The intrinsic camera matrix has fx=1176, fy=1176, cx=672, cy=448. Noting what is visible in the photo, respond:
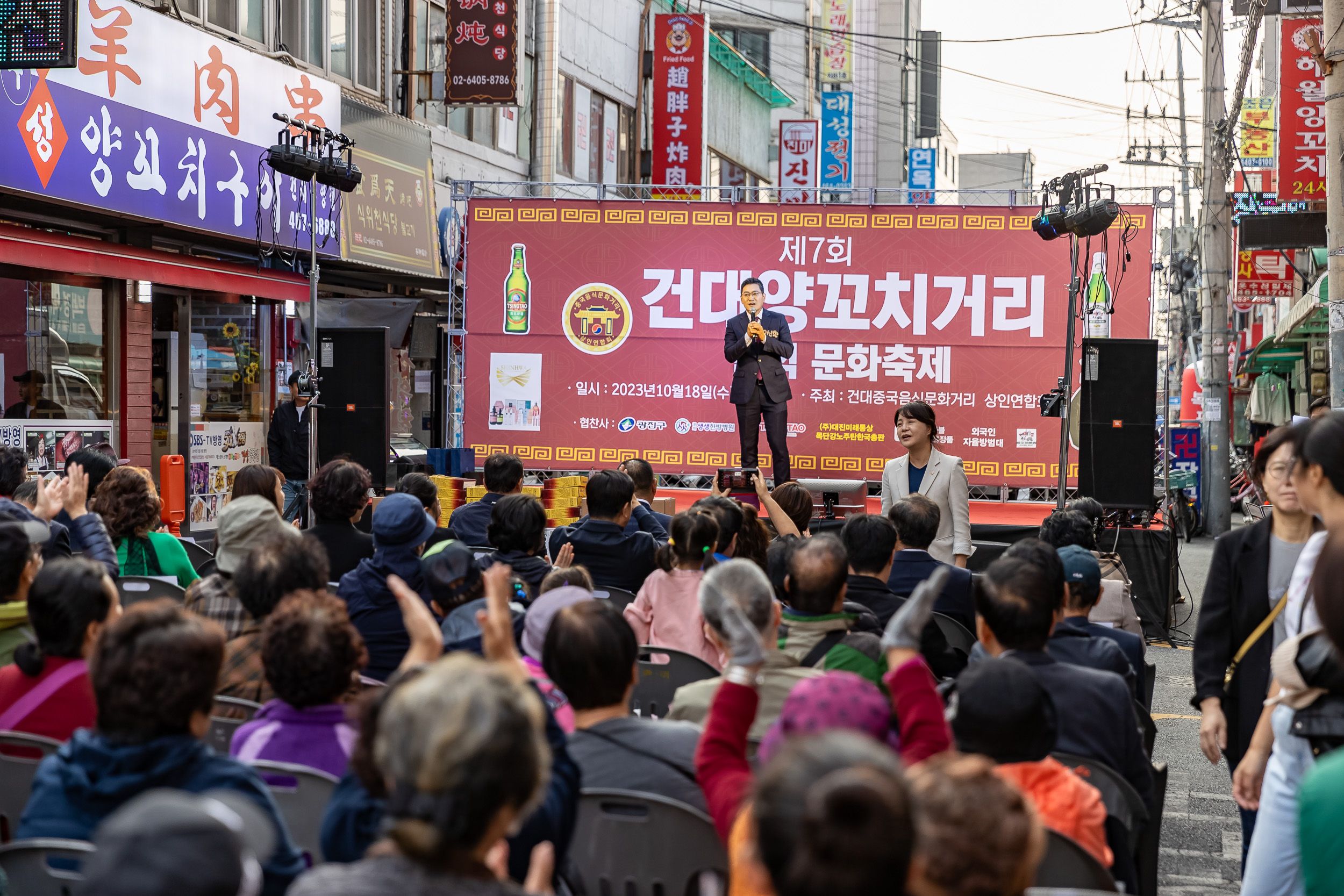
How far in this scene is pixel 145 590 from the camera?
4273 millimetres

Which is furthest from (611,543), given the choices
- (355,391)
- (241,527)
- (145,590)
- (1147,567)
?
(355,391)

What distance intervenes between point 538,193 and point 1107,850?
15259 mm

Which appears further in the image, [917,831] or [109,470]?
[109,470]

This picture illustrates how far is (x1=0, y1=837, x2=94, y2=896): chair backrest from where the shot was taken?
1.80 m

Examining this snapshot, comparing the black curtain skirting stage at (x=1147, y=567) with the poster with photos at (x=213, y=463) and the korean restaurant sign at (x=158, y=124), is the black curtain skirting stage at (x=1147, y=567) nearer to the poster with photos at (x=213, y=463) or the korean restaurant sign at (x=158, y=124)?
the korean restaurant sign at (x=158, y=124)

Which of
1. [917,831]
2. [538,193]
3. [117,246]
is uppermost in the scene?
[538,193]

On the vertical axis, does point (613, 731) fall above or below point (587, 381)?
below

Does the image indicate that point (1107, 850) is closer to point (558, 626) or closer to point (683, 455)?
point (558, 626)

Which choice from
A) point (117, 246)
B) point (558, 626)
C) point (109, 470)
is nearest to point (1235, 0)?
point (117, 246)

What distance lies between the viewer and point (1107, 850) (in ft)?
7.49

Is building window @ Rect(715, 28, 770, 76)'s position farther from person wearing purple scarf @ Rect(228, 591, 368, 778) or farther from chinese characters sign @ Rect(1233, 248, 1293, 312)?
person wearing purple scarf @ Rect(228, 591, 368, 778)

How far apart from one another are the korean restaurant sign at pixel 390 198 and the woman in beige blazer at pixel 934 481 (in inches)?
313

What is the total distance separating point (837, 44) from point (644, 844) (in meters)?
30.6

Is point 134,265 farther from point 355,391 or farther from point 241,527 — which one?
point 241,527
